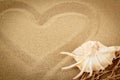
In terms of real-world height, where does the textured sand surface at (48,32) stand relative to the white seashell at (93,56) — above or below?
above

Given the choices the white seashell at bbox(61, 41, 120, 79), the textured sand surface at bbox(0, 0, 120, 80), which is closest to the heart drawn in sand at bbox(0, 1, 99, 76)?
the textured sand surface at bbox(0, 0, 120, 80)

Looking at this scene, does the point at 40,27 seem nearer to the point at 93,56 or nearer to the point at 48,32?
the point at 48,32

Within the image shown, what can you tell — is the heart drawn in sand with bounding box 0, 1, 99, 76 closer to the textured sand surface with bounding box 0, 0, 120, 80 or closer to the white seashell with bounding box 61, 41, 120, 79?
the textured sand surface with bounding box 0, 0, 120, 80

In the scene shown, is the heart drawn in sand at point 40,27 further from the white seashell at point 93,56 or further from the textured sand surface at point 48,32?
the white seashell at point 93,56

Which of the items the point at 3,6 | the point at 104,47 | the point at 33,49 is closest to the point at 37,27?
the point at 33,49

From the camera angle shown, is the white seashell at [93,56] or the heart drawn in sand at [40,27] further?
the heart drawn in sand at [40,27]

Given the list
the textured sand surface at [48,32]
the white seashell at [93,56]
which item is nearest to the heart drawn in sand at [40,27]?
the textured sand surface at [48,32]
